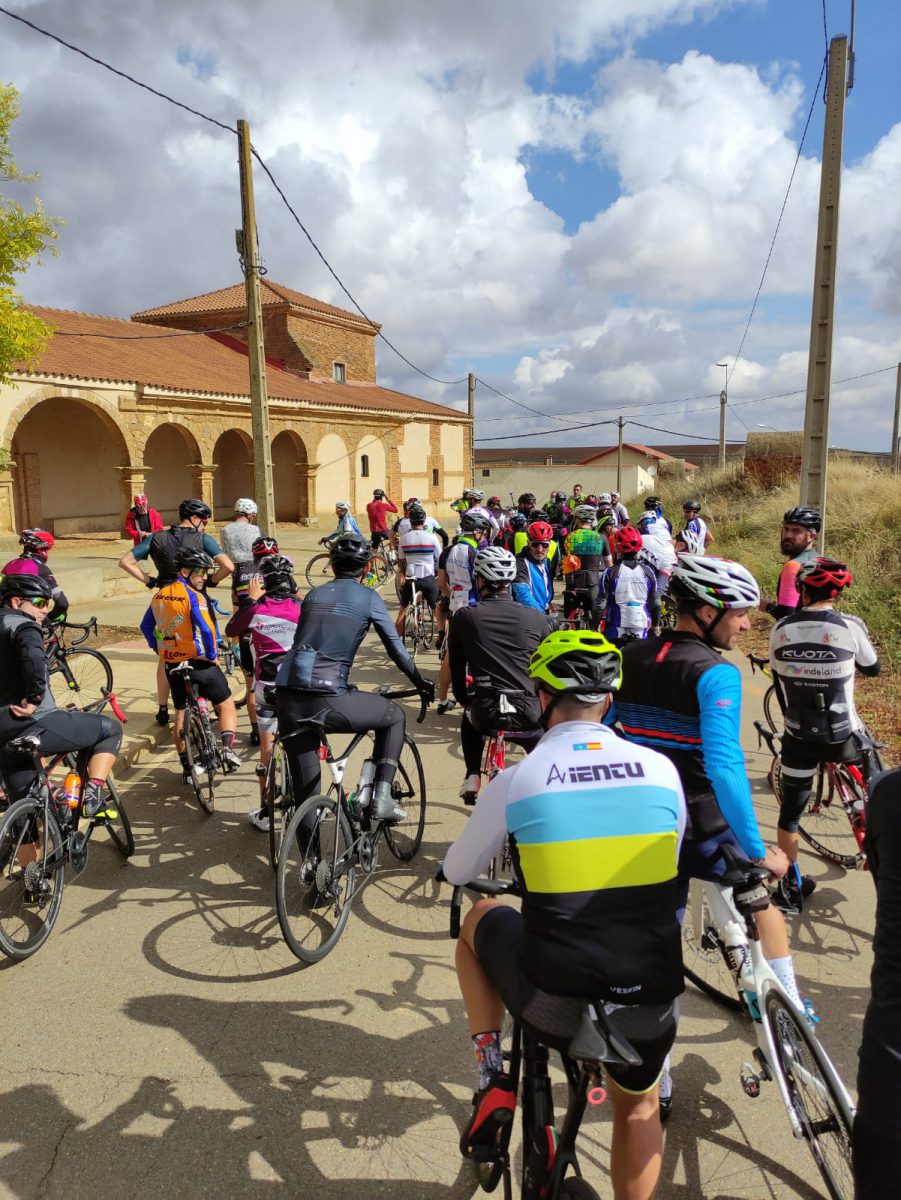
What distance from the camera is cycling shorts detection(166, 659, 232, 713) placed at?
19.4 ft

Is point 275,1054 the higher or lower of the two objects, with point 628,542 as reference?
lower

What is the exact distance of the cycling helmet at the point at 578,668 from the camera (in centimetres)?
223

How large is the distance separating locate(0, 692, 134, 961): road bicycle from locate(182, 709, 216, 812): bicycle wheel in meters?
1.16

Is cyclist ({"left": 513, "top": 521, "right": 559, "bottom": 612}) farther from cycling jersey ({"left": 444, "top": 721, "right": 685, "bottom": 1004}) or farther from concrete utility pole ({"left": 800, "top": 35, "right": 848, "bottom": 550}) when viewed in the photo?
cycling jersey ({"left": 444, "top": 721, "right": 685, "bottom": 1004})

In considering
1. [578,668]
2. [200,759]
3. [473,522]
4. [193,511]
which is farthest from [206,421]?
[578,668]

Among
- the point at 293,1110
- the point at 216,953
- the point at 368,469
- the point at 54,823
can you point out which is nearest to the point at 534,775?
the point at 293,1110

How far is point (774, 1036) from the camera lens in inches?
106

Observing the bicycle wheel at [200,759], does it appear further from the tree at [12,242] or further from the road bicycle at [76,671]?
the tree at [12,242]

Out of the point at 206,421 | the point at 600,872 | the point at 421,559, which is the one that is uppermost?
the point at 206,421

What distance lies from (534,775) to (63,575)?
13.7 m

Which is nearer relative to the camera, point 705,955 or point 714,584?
point 714,584

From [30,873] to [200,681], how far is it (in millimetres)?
2043

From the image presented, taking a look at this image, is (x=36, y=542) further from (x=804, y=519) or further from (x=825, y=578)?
(x=825, y=578)

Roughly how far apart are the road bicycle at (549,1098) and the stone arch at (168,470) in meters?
26.8
